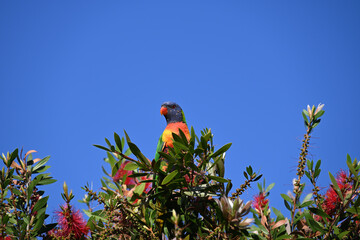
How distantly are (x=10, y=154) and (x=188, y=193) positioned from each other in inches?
42.0

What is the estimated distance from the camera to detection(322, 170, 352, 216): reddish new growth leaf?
6.75 ft

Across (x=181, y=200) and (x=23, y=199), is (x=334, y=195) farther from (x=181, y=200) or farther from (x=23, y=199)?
(x=23, y=199)

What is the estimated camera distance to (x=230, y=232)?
1.90 m

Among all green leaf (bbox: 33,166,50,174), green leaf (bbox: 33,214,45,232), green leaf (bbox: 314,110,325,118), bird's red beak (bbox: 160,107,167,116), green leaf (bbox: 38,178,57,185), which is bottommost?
green leaf (bbox: 33,214,45,232)

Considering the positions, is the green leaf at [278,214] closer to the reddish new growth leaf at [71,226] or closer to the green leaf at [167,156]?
the green leaf at [167,156]

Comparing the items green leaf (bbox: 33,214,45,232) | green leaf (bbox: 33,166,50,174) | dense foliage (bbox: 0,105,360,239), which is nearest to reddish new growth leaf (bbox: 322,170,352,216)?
dense foliage (bbox: 0,105,360,239)

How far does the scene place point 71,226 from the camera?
2.21 metres

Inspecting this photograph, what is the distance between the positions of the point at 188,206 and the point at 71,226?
728 millimetres

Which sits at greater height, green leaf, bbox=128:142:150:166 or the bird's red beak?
the bird's red beak

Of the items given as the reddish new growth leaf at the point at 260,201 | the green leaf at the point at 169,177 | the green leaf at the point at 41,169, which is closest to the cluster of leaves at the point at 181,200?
the green leaf at the point at 169,177

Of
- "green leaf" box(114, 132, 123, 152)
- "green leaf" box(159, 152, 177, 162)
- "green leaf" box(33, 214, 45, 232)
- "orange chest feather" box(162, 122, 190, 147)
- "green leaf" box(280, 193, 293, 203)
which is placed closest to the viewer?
"green leaf" box(159, 152, 177, 162)

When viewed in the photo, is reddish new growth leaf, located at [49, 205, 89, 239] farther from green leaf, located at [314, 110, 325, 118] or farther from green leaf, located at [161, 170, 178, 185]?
green leaf, located at [314, 110, 325, 118]

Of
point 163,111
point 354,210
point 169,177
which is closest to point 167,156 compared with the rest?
point 169,177

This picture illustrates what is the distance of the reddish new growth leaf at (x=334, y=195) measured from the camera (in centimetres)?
206
